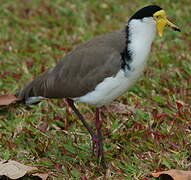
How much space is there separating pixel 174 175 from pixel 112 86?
2.23 feet

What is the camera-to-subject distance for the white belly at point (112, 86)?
331 centimetres

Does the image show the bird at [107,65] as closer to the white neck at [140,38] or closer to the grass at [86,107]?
the white neck at [140,38]

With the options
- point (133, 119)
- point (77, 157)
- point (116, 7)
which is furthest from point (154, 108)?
point (116, 7)

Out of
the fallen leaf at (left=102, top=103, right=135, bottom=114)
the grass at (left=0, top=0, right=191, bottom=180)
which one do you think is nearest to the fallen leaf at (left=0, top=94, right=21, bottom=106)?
the grass at (left=0, top=0, right=191, bottom=180)

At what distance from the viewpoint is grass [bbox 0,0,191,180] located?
362 cm

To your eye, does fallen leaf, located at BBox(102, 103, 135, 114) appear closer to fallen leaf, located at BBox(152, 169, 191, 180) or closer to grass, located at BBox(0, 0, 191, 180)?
grass, located at BBox(0, 0, 191, 180)

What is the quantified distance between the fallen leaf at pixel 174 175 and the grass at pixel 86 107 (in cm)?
15

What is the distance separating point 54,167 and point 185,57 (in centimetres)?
204

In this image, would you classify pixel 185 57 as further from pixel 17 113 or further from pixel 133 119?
pixel 17 113

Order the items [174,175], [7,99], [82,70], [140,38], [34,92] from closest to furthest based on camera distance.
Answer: [174,175] < [140,38] < [82,70] < [34,92] < [7,99]

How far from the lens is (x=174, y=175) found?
3.19 meters

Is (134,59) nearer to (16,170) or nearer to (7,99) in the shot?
(16,170)

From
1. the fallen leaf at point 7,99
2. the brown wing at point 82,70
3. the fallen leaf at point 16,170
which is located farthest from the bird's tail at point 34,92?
the fallen leaf at point 16,170

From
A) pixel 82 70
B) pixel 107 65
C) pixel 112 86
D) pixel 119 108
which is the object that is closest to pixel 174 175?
pixel 112 86
